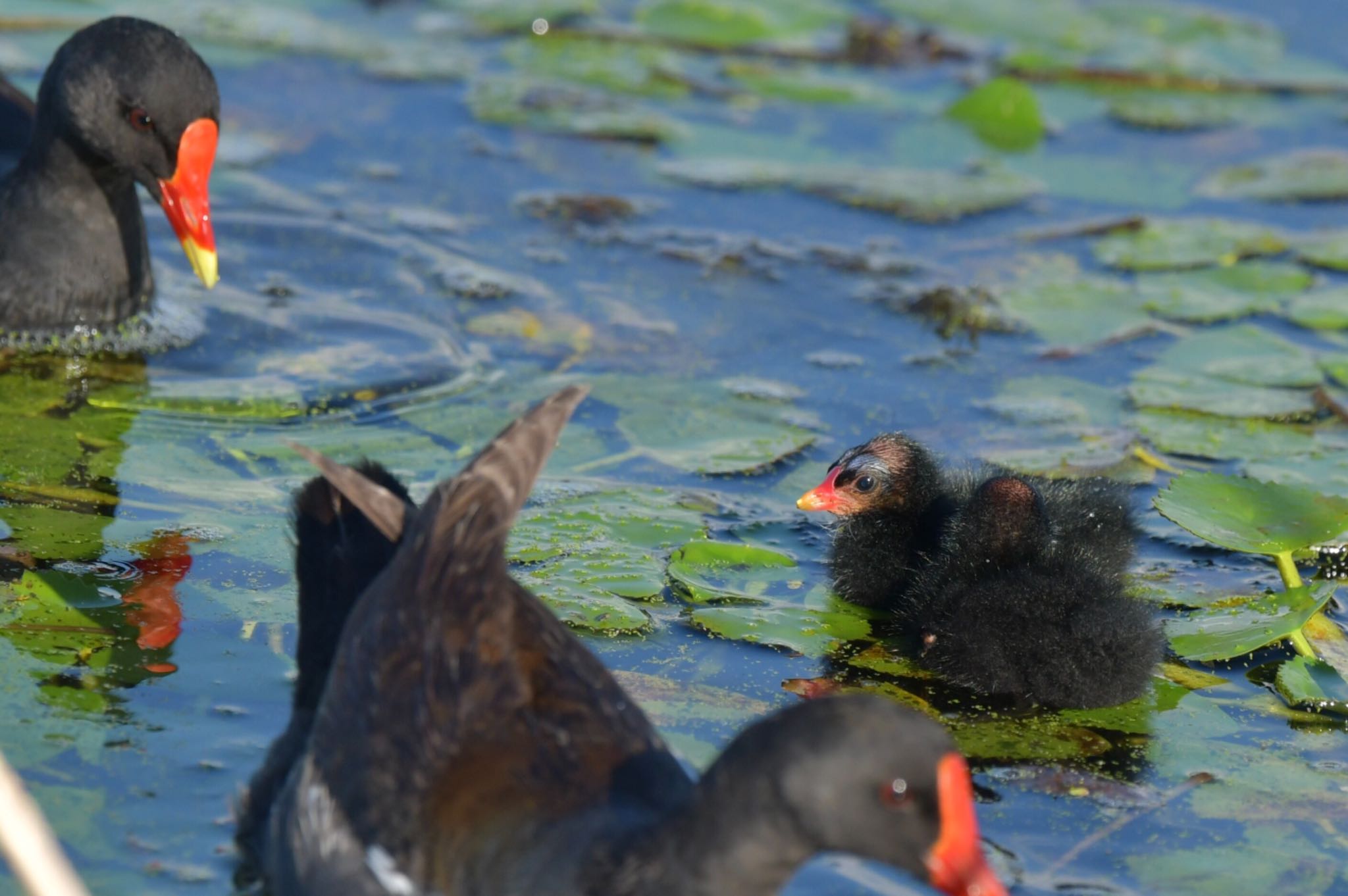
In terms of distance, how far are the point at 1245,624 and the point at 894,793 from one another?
6.05ft

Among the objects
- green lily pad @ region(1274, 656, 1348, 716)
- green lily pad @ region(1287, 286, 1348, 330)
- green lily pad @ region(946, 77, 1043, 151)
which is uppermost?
green lily pad @ region(946, 77, 1043, 151)

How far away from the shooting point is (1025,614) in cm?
390

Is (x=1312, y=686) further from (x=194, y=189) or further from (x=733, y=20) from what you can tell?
(x=733, y=20)

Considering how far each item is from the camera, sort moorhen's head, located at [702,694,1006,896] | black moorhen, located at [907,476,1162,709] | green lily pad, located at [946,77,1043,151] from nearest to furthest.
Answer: moorhen's head, located at [702,694,1006,896], black moorhen, located at [907,476,1162,709], green lily pad, located at [946,77,1043,151]

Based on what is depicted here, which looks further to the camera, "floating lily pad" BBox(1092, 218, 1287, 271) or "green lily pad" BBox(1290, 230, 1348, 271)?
"green lily pad" BBox(1290, 230, 1348, 271)

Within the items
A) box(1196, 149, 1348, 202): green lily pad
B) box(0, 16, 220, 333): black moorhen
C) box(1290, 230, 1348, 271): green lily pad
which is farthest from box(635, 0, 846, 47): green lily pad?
box(0, 16, 220, 333): black moorhen

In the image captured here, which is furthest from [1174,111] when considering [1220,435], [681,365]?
[681,365]

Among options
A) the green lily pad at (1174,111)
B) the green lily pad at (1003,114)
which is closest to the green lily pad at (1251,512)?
the green lily pad at (1003,114)

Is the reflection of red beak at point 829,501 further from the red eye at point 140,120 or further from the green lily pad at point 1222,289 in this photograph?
the red eye at point 140,120

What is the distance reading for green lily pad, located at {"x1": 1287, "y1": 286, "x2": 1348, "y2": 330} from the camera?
5.99 meters

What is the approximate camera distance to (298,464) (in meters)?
4.69

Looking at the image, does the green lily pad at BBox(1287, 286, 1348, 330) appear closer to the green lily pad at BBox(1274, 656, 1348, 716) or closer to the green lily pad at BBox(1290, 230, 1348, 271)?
the green lily pad at BBox(1290, 230, 1348, 271)

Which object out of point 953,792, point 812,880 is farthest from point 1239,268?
point 953,792

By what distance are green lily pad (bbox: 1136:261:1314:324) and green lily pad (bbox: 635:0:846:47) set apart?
2.94m
